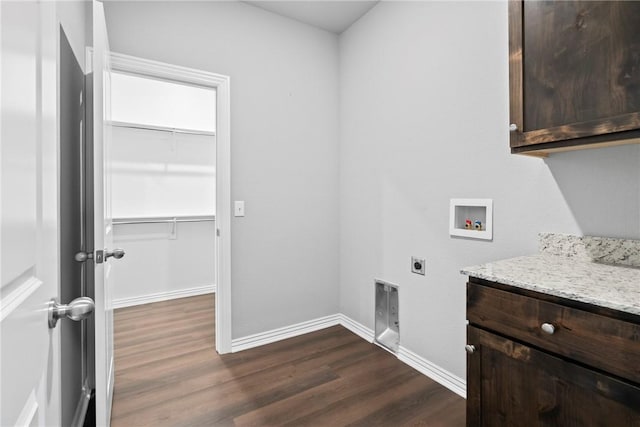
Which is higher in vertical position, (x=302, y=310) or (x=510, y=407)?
(x=510, y=407)

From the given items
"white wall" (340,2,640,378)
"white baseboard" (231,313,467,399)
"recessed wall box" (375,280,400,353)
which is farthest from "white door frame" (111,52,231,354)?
"recessed wall box" (375,280,400,353)

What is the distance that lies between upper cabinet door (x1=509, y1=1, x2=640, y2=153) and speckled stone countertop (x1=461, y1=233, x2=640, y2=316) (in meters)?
0.45

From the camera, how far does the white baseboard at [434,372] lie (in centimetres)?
191

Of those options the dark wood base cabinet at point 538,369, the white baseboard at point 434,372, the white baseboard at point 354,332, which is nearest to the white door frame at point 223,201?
the white baseboard at point 354,332

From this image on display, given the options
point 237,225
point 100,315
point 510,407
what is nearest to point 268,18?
point 237,225

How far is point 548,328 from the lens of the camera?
0.99m

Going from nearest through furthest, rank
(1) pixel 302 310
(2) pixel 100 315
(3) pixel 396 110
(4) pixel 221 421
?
(2) pixel 100 315
(4) pixel 221 421
(3) pixel 396 110
(1) pixel 302 310

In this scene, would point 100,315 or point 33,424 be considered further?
point 100,315

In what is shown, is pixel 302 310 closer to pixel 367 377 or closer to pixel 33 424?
pixel 367 377

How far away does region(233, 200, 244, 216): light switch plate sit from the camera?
2.47 m

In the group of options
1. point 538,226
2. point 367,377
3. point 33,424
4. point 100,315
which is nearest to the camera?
point 33,424

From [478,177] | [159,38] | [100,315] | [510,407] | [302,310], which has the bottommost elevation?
[302,310]

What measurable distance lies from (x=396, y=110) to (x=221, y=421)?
2187 millimetres

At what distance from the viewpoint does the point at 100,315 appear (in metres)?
1.44
